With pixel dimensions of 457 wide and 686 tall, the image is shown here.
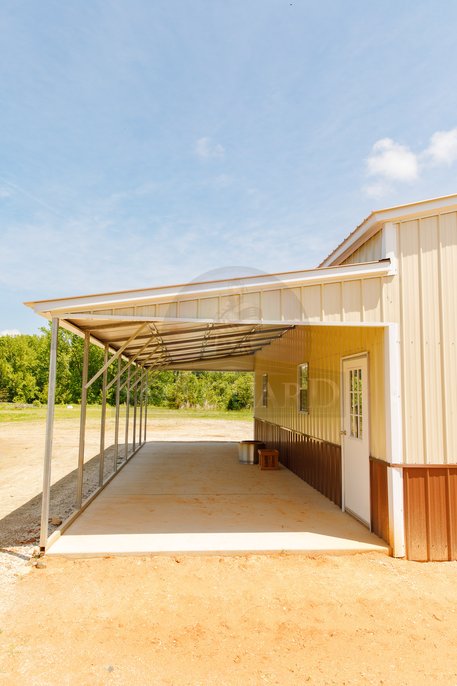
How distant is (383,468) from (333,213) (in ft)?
55.4

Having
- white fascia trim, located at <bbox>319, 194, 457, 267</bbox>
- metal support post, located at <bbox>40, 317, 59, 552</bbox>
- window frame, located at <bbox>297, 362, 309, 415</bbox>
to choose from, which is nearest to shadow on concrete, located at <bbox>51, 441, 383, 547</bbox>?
metal support post, located at <bbox>40, 317, 59, 552</bbox>

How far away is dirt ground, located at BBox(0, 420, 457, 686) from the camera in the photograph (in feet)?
8.99

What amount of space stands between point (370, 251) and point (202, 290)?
7.85 ft

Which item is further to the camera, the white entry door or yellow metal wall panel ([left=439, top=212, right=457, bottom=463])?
the white entry door

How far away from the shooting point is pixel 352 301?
4.93 m

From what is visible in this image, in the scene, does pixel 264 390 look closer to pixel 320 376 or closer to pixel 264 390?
pixel 264 390

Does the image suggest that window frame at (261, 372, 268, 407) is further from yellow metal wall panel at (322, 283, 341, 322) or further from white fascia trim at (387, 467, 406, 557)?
white fascia trim at (387, 467, 406, 557)

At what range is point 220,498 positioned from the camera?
7.06 metres

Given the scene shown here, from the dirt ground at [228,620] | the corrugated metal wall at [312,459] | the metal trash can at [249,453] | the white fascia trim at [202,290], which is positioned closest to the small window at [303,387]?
the corrugated metal wall at [312,459]

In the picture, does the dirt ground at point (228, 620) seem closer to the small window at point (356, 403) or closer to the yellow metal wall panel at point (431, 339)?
the yellow metal wall panel at point (431, 339)

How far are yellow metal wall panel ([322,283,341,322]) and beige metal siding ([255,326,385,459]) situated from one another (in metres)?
0.63

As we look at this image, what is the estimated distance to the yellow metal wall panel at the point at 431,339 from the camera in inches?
186

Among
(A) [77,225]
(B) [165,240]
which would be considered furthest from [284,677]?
(A) [77,225]

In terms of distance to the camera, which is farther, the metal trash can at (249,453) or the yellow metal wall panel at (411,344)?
the metal trash can at (249,453)
